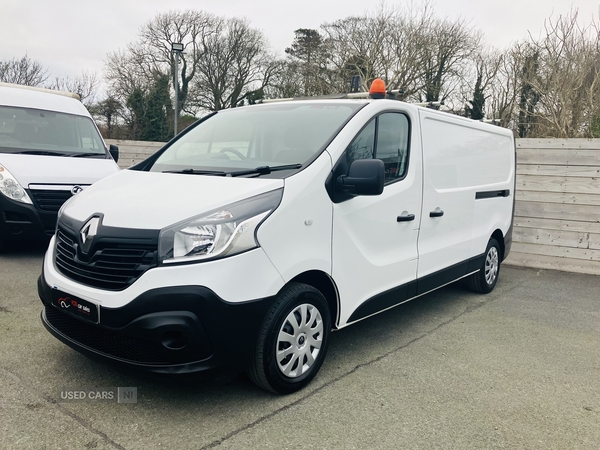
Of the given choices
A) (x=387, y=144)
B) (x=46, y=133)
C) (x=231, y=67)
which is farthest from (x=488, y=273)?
(x=231, y=67)

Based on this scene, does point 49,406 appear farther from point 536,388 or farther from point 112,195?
point 536,388

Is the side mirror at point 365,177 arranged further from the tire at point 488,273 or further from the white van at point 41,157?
the white van at point 41,157

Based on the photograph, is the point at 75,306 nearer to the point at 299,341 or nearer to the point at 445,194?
the point at 299,341

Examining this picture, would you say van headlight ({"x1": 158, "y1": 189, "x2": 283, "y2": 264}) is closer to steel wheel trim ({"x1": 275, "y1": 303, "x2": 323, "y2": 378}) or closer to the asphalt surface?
steel wheel trim ({"x1": 275, "y1": 303, "x2": 323, "y2": 378})

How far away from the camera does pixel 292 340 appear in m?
3.03

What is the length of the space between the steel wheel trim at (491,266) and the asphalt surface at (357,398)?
128 centimetres

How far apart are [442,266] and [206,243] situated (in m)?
2.69

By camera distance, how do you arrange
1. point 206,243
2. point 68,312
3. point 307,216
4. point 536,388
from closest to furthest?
point 206,243 < point 68,312 < point 307,216 < point 536,388

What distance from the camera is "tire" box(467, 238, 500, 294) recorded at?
574 centimetres

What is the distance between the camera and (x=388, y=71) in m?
26.0

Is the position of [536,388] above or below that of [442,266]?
below

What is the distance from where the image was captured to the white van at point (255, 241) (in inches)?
103

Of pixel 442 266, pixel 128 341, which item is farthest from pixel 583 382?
pixel 128 341

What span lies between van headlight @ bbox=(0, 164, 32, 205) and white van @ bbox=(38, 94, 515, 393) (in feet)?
9.07
